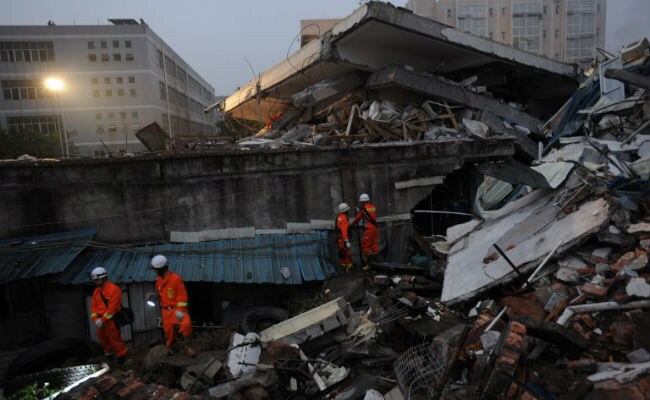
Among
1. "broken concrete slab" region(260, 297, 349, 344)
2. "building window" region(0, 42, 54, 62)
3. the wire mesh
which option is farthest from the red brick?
"building window" region(0, 42, 54, 62)

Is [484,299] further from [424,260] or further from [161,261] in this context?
[161,261]

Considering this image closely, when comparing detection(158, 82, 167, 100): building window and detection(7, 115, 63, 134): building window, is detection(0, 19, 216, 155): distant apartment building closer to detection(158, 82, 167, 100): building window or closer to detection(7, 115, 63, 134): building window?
detection(7, 115, 63, 134): building window

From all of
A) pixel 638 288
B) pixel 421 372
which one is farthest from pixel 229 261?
pixel 638 288

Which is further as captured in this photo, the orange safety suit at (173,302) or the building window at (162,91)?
the building window at (162,91)

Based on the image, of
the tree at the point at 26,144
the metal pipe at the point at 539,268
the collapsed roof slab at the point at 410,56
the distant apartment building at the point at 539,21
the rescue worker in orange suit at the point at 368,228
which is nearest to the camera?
the metal pipe at the point at 539,268

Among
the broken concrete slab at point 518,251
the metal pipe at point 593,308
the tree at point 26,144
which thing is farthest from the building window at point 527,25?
the metal pipe at point 593,308

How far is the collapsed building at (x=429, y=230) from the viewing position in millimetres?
3998

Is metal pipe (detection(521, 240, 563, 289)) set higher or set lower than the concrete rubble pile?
lower

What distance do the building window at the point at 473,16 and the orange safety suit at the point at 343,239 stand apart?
4725 centimetres

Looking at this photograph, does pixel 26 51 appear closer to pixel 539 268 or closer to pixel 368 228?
pixel 368 228

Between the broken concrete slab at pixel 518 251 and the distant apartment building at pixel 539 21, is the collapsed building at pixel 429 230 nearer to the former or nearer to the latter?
the broken concrete slab at pixel 518 251

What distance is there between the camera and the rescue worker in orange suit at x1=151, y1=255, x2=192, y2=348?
6.04 m

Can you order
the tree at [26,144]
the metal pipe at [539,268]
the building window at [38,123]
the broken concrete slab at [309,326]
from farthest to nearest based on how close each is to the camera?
1. the building window at [38,123]
2. the tree at [26,144]
3. the broken concrete slab at [309,326]
4. the metal pipe at [539,268]

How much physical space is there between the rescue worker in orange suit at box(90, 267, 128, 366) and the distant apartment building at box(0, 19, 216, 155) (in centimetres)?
2991
